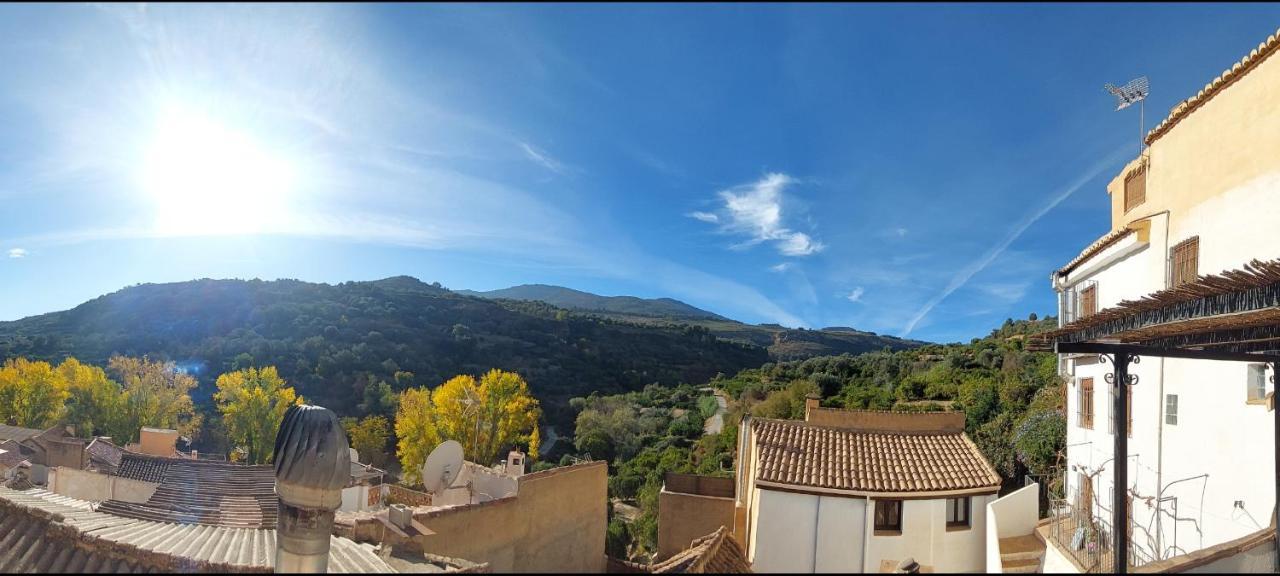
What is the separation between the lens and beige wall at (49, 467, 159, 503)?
13.4m

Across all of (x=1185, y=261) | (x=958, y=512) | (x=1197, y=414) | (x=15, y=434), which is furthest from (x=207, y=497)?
(x=15, y=434)

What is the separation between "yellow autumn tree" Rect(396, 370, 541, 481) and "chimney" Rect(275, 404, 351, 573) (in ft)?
73.1

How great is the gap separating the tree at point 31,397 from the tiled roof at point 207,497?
64.5ft

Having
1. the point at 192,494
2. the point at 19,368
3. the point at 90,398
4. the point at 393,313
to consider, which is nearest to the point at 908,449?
the point at 192,494

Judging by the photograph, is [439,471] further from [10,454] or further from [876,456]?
[10,454]

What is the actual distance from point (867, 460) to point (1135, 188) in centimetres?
670

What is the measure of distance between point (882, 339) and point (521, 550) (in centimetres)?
6934

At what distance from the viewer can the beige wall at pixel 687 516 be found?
11141 mm

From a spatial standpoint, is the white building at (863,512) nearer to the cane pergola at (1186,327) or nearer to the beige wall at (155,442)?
the cane pergola at (1186,327)

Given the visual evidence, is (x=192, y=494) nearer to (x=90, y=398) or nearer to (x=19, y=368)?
(x=90, y=398)

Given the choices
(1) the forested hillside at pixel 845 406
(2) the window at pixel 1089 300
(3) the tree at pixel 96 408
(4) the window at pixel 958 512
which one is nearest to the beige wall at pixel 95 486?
(1) the forested hillside at pixel 845 406

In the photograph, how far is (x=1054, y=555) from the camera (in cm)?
703

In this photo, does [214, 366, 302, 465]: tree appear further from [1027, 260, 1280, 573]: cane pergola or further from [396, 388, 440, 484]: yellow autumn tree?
[1027, 260, 1280, 573]: cane pergola

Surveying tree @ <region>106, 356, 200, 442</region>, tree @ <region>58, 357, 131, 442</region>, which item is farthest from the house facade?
tree @ <region>58, 357, 131, 442</region>
